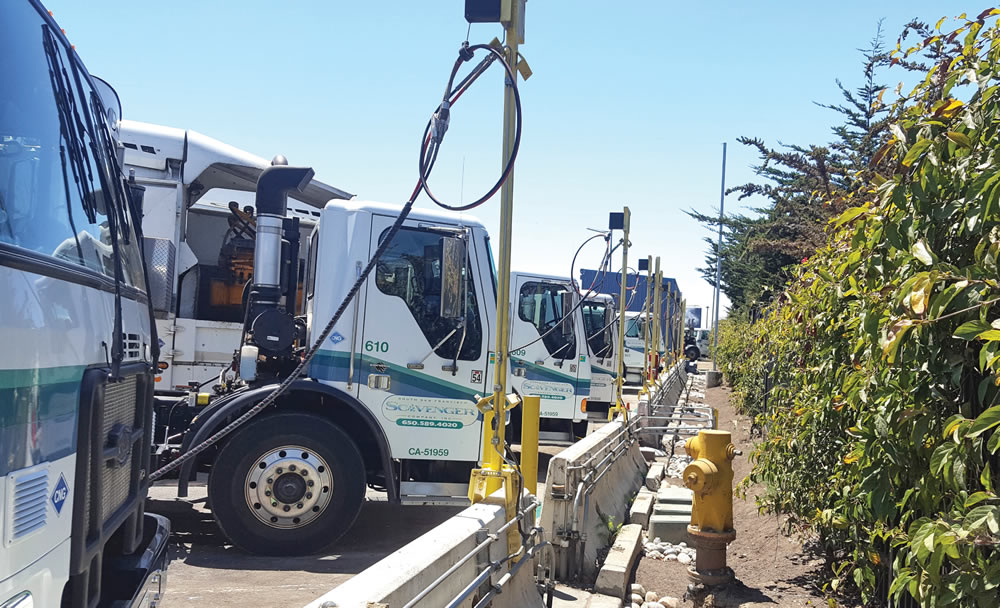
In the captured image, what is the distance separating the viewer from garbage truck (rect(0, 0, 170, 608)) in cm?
210

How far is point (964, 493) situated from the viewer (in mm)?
2572

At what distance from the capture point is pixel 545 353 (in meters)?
13.9

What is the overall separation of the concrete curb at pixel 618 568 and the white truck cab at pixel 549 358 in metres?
6.96

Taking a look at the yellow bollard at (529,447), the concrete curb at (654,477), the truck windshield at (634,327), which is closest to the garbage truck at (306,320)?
the yellow bollard at (529,447)

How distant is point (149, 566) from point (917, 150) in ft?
10.7

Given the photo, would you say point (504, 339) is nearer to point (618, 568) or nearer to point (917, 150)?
point (618, 568)

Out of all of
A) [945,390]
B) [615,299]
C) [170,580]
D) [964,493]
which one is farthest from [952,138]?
[615,299]

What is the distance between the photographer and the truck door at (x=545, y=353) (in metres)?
13.8

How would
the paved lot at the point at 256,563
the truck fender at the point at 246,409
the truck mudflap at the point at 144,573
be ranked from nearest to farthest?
the truck mudflap at the point at 144,573
the paved lot at the point at 256,563
the truck fender at the point at 246,409

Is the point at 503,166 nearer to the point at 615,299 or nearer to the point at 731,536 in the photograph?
the point at 731,536

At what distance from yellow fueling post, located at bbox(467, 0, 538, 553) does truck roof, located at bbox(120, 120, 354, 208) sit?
4.14 metres

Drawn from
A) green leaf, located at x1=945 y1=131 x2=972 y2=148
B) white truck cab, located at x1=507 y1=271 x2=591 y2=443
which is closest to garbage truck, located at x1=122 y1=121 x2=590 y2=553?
green leaf, located at x1=945 y1=131 x2=972 y2=148

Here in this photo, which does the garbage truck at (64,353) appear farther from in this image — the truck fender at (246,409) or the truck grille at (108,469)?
the truck fender at (246,409)

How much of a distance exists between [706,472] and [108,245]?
4046mm
